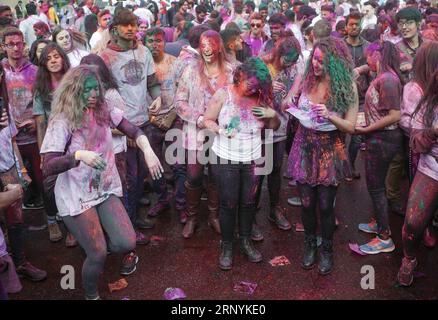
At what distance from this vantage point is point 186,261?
432 cm

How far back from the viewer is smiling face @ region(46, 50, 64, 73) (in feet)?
14.1

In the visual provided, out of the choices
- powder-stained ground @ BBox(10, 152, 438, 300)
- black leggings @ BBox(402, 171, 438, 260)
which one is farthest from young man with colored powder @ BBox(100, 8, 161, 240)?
black leggings @ BBox(402, 171, 438, 260)

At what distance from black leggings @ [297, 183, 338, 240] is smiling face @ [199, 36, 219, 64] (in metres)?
1.51

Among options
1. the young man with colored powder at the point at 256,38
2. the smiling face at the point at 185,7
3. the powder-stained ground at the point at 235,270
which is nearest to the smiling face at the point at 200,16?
the young man with colored powder at the point at 256,38

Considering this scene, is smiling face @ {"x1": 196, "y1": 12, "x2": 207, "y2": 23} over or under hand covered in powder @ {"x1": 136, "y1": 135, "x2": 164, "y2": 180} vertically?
over

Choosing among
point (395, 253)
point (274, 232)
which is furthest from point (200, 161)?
point (395, 253)

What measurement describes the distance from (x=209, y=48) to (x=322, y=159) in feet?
5.08

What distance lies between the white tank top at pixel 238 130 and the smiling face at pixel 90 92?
1.12 metres

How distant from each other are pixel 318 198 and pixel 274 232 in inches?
42.4

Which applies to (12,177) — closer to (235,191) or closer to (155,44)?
(235,191)

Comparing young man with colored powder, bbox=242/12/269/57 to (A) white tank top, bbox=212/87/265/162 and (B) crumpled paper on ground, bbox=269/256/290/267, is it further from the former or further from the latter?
(B) crumpled paper on ground, bbox=269/256/290/267

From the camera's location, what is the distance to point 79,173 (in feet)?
10.9

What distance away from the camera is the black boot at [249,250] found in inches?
168
